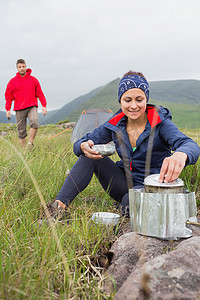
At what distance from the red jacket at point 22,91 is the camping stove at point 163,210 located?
15.6ft

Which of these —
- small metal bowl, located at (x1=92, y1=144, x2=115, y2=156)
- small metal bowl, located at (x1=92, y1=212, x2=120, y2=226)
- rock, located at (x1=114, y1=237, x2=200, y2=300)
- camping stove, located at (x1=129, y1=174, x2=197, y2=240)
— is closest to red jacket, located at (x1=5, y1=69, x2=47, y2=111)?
small metal bowl, located at (x1=92, y1=144, x2=115, y2=156)

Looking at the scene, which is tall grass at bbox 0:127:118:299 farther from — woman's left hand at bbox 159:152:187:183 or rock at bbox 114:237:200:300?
woman's left hand at bbox 159:152:187:183

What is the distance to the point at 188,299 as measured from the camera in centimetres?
87

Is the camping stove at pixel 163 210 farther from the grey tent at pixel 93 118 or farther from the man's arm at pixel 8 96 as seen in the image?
the grey tent at pixel 93 118

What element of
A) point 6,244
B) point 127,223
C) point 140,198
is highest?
point 140,198

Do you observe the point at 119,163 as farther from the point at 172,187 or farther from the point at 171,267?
the point at 171,267

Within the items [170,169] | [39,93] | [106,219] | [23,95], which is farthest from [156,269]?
[39,93]

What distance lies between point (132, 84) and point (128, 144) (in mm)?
420

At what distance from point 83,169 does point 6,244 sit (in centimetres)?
91

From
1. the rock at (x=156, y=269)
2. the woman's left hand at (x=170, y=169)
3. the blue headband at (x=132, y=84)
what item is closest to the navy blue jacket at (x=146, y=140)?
the blue headband at (x=132, y=84)

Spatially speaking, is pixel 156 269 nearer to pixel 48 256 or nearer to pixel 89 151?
pixel 48 256

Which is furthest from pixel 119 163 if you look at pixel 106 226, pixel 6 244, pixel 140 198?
pixel 6 244

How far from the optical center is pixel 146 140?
78.7 inches

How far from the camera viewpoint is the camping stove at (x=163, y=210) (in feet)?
4.58
